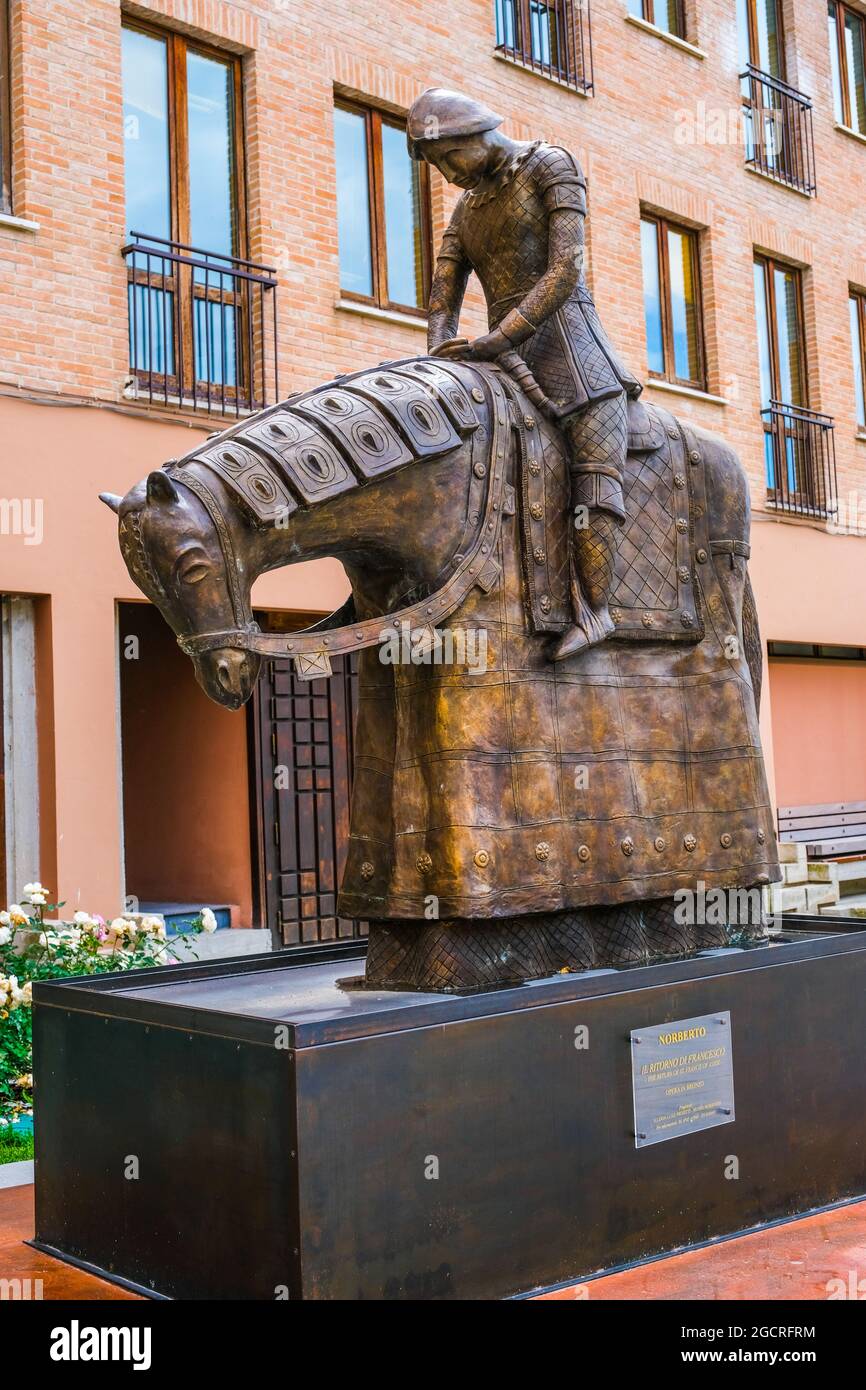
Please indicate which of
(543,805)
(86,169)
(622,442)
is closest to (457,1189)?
(543,805)

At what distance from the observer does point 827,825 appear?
49.1 feet

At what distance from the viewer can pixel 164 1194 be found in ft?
13.1

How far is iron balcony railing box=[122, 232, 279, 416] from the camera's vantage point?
9734 millimetres

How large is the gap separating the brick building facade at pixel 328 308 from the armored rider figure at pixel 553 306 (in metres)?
4.70

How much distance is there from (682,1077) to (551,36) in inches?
439

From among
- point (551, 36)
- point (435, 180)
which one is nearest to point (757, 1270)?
point (435, 180)

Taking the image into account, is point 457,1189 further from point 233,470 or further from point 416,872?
point 233,470

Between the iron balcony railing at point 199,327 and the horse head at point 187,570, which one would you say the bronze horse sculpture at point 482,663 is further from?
the iron balcony railing at point 199,327

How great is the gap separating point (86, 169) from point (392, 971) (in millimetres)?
6722

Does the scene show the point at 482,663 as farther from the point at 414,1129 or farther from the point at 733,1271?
the point at 733,1271

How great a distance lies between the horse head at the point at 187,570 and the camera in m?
3.96

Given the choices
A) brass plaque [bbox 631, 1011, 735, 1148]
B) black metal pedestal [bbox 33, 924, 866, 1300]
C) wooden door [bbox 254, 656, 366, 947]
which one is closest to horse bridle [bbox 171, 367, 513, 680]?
black metal pedestal [bbox 33, 924, 866, 1300]

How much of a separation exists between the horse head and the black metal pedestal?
963 millimetres

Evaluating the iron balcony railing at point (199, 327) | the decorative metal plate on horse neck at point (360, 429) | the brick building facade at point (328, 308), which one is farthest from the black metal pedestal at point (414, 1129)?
the iron balcony railing at point (199, 327)
